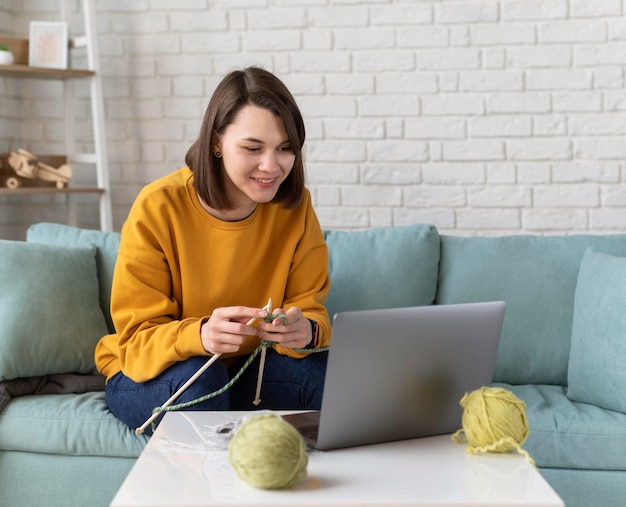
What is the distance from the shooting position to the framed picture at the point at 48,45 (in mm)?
2914

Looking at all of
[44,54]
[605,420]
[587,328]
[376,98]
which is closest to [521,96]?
[376,98]

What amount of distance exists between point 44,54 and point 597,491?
2.25 m

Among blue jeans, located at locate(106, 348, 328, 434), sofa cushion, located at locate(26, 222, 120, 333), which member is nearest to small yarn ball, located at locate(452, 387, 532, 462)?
blue jeans, located at locate(106, 348, 328, 434)

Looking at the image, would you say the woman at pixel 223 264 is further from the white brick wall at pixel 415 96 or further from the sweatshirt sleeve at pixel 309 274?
the white brick wall at pixel 415 96

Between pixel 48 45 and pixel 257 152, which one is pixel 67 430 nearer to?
pixel 257 152

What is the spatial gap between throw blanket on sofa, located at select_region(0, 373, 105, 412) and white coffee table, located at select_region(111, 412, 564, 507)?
851 millimetres

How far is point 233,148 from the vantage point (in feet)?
6.06

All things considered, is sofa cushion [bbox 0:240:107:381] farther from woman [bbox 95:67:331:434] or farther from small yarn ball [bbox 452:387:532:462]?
small yarn ball [bbox 452:387:532:462]

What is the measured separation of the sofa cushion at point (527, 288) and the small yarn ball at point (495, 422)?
1.01 meters

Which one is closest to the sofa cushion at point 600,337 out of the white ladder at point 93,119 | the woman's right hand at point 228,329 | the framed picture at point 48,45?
the woman's right hand at point 228,329

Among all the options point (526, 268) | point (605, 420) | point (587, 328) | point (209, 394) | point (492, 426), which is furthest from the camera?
point (526, 268)

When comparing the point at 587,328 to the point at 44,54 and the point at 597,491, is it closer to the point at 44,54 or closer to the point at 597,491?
the point at 597,491

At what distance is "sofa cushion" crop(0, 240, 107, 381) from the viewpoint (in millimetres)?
2188

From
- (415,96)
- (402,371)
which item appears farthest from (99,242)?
(402,371)
